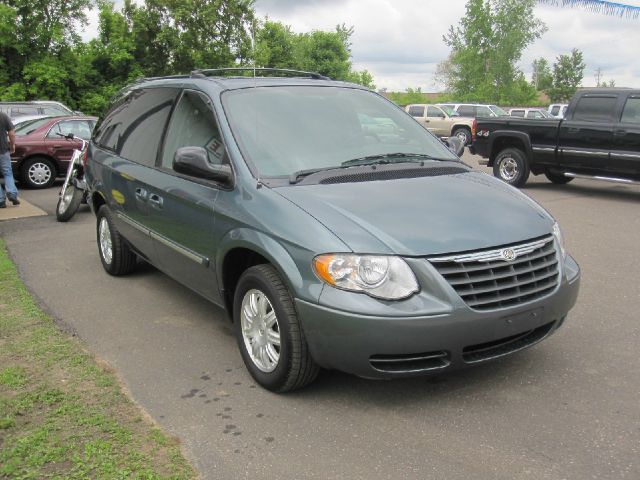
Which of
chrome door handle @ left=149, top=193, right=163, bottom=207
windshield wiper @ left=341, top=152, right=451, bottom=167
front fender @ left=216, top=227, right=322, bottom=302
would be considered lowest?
chrome door handle @ left=149, top=193, right=163, bottom=207

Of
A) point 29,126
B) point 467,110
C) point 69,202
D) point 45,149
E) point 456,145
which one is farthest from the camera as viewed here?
point 467,110

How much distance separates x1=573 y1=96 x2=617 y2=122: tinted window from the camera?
36.0 feet

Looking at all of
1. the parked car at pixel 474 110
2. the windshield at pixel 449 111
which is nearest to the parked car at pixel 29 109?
A: the windshield at pixel 449 111

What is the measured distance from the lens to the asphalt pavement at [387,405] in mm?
2943

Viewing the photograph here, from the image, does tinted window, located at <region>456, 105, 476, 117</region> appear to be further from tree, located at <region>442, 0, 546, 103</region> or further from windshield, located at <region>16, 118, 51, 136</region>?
tree, located at <region>442, 0, 546, 103</region>

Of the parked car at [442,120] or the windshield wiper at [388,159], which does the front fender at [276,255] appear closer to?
the windshield wiper at [388,159]

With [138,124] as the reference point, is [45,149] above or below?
below

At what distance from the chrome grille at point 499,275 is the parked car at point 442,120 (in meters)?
25.9

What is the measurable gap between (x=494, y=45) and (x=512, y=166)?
178ft

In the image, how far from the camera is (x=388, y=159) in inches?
170

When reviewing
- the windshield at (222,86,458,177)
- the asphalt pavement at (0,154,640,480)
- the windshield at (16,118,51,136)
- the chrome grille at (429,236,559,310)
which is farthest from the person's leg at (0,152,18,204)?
the chrome grille at (429,236,559,310)

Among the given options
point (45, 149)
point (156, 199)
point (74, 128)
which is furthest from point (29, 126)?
point (156, 199)

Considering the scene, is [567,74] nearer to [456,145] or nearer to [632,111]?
[632,111]

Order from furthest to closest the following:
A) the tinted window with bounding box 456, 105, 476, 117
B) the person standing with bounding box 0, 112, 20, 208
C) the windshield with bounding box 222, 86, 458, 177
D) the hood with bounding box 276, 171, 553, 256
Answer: the tinted window with bounding box 456, 105, 476, 117 < the person standing with bounding box 0, 112, 20, 208 < the windshield with bounding box 222, 86, 458, 177 < the hood with bounding box 276, 171, 553, 256
